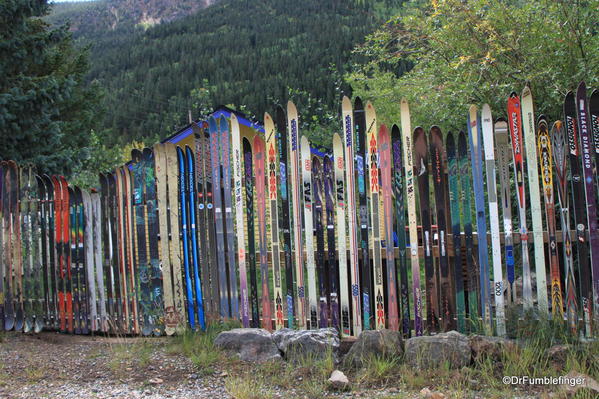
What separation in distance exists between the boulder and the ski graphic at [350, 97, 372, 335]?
0.87 metres

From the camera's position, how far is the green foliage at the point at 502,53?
6293mm

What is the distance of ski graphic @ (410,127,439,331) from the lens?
408cm

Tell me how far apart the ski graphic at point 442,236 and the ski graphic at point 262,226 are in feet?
4.35

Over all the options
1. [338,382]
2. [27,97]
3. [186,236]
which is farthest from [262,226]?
[27,97]

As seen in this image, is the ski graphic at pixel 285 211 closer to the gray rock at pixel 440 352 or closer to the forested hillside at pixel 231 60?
the gray rock at pixel 440 352

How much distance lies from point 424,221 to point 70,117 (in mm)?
15565

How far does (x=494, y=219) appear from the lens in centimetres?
395

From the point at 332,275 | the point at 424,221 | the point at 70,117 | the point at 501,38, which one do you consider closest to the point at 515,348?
the point at 424,221

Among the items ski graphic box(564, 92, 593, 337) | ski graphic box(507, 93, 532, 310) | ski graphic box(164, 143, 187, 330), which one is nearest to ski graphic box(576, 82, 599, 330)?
ski graphic box(564, 92, 593, 337)

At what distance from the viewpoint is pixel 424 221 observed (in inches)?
161

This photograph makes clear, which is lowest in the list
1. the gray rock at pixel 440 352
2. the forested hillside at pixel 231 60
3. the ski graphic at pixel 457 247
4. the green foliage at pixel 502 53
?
the gray rock at pixel 440 352

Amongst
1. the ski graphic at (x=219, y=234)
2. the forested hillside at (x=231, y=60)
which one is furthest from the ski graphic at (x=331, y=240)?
the forested hillside at (x=231, y=60)

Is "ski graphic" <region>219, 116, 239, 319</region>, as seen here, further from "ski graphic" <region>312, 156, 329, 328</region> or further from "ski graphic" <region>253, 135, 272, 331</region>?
"ski graphic" <region>312, 156, 329, 328</region>

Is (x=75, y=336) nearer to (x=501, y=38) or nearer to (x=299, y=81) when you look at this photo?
(x=501, y=38)
